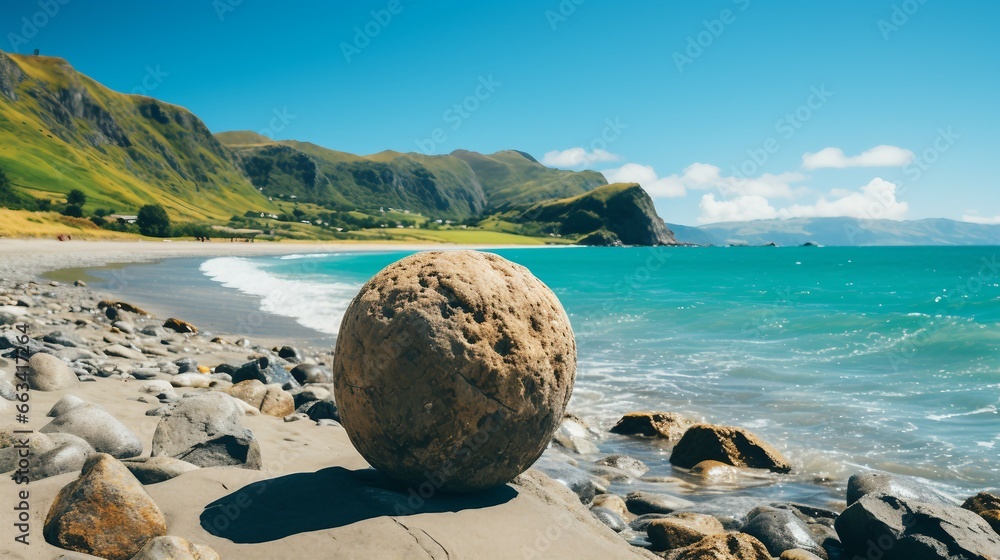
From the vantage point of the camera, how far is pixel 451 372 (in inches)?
198

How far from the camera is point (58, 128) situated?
557ft

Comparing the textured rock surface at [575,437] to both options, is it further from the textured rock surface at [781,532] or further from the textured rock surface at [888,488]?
the textured rock surface at [888,488]

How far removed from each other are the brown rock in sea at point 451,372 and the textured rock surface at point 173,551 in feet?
5.20

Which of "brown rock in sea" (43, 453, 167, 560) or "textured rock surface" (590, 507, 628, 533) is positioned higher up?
"brown rock in sea" (43, 453, 167, 560)

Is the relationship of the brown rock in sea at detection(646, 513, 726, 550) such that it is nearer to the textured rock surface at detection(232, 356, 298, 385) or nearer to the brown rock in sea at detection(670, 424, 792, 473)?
the brown rock in sea at detection(670, 424, 792, 473)

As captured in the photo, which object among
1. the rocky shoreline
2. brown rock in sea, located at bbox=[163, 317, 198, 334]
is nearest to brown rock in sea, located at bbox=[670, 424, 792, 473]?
the rocky shoreline

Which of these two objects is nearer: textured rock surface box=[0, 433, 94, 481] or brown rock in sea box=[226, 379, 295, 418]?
textured rock surface box=[0, 433, 94, 481]

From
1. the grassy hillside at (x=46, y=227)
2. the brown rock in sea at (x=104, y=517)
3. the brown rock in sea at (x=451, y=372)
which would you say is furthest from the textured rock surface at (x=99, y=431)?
the grassy hillside at (x=46, y=227)

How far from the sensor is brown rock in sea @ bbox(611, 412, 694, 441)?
10.7 m

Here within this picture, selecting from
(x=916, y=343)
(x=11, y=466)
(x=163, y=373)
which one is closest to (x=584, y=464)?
(x=11, y=466)

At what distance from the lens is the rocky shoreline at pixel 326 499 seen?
4.42 meters

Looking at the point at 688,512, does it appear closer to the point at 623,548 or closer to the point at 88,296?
the point at 623,548

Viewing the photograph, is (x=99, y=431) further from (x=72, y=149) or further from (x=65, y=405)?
(x=72, y=149)

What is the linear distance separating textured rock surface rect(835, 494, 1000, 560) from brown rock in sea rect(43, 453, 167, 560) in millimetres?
6255
